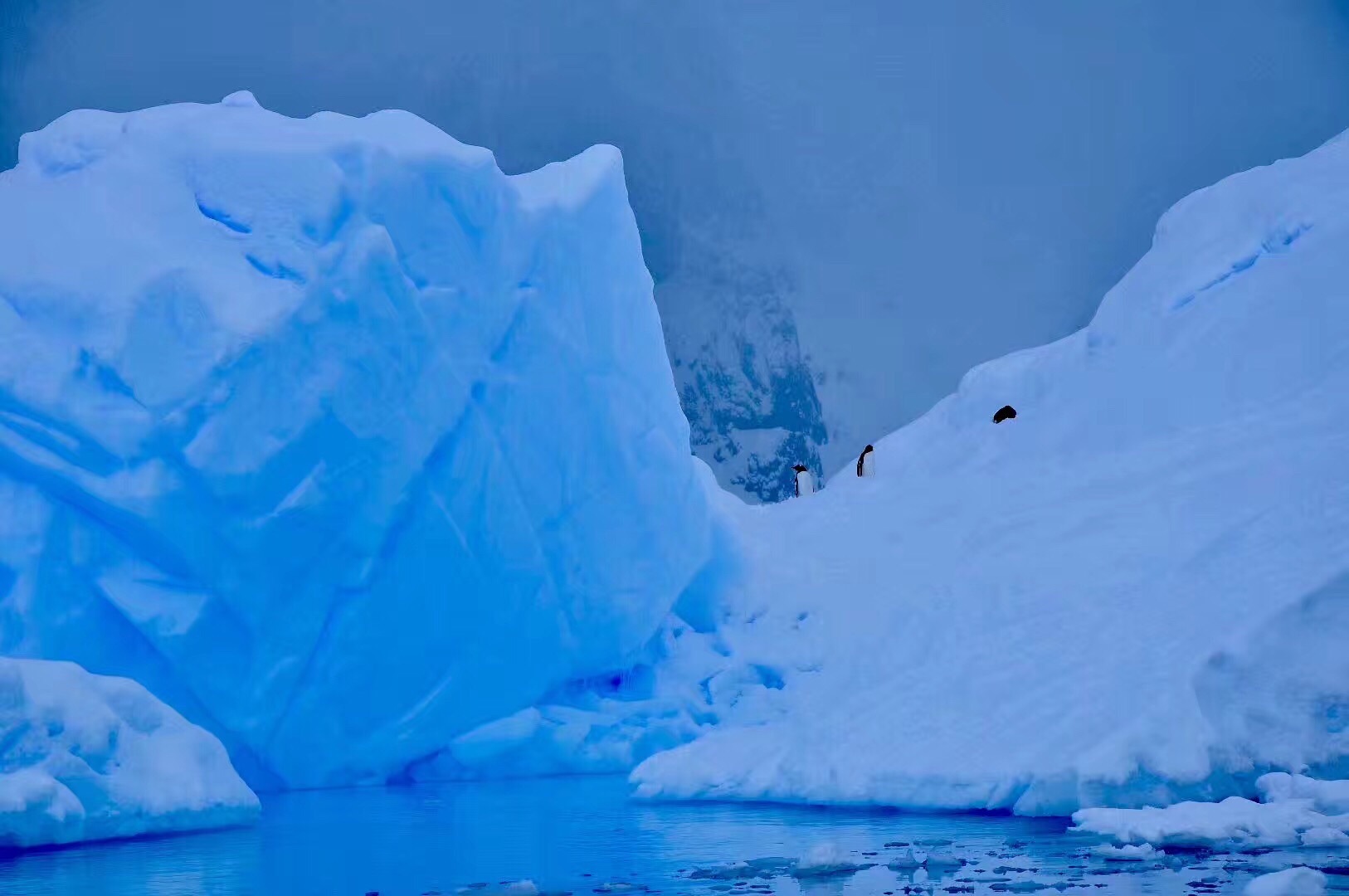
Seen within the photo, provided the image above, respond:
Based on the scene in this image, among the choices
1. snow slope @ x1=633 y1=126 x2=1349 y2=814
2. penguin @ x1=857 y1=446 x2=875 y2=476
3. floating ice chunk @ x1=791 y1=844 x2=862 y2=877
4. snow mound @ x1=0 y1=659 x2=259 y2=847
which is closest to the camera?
floating ice chunk @ x1=791 y1=844 x2=862 y2=877

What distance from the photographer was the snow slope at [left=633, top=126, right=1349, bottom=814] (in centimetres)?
769

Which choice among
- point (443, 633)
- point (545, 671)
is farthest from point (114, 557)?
point (545, 671)

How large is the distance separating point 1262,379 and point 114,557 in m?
9.10

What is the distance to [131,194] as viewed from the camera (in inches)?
505

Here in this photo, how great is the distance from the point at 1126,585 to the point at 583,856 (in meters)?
4.00

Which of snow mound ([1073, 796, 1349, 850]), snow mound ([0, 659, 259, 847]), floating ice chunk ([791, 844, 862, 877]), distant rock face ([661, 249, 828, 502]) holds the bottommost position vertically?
floating ice chunk ([791, 844, 862, 877])

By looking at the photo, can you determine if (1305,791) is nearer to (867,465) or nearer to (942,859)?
(942,859)

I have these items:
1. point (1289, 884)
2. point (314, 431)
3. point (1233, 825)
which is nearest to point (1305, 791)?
point (1233, 825)

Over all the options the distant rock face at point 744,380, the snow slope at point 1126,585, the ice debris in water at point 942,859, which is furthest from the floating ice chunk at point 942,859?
the distant rock face at point 744,380

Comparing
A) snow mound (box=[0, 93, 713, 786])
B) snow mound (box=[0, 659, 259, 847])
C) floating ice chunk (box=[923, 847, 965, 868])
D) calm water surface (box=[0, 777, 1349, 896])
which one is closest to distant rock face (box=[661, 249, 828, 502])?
snow mound (box=[0, 93, 713, 786])

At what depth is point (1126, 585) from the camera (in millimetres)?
9297

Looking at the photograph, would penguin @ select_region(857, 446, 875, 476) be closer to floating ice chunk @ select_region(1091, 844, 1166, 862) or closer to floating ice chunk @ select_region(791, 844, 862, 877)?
floating ice chunk @ select_region(1091, 844, 1166, 862)

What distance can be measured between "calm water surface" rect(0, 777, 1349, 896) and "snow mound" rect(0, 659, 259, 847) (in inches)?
7.1

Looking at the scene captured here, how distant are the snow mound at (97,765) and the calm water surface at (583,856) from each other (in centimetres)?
18
